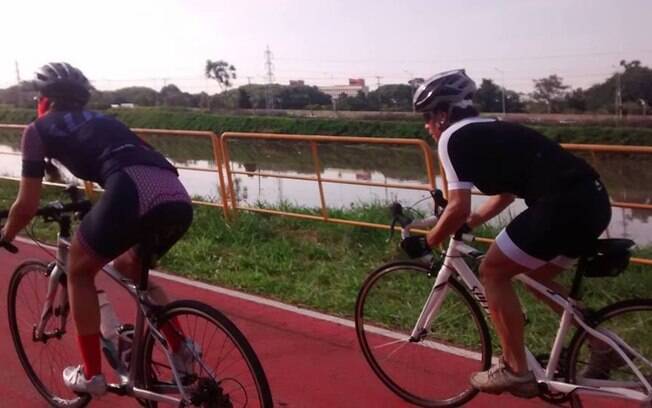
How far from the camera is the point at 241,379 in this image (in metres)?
3.53

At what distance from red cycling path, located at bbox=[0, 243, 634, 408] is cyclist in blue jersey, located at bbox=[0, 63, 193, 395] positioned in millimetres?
991

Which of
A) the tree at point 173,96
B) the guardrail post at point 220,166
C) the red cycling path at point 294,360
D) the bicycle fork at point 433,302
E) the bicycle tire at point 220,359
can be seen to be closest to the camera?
the bicycle tire at point 220,359

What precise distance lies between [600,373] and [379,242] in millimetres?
4567

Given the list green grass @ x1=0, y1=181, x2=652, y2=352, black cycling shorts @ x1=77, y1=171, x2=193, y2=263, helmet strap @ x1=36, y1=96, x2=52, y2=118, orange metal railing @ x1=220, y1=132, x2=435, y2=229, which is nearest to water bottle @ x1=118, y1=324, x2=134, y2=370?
black cycling shorts @ x1=77, y1=171, x2=193, y2=263

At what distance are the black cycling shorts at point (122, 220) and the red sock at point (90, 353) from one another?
0.43m

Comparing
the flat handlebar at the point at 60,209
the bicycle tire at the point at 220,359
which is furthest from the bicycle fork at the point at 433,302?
the flat handlebar at the point at 60,209

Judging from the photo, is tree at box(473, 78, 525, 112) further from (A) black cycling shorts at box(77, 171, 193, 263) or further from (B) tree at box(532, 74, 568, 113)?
(A) black cycling shorts at box(77, 171, 193, 263)

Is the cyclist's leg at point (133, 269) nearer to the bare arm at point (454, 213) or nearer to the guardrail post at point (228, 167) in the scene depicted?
the bare arm at point (454, 213)

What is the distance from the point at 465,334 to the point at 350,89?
1760cm

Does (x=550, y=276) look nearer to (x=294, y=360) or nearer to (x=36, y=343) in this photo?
(x=294, y=360)

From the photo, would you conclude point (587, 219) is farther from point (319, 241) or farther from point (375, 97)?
point (375, 97)

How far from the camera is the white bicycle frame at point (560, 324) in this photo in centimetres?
341

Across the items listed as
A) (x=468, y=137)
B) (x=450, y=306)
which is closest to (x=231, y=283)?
(x=450, y=306)

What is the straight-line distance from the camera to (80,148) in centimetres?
356
